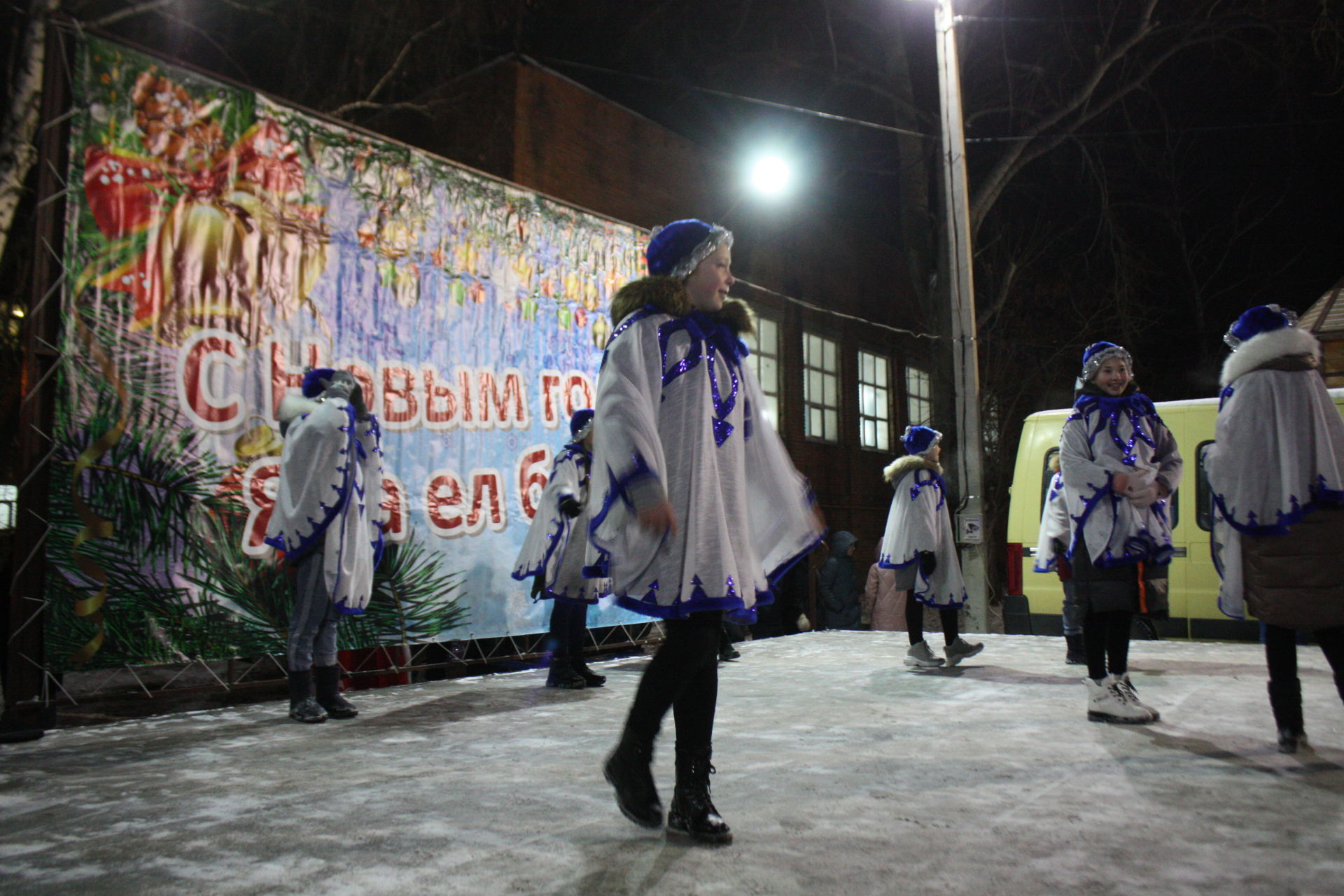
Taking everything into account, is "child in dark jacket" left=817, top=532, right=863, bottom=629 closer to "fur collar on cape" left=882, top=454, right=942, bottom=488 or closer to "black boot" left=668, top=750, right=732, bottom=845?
"fur collar on cape" left=882, top=454, right=942, bottom=488

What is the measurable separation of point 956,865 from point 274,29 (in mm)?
13005

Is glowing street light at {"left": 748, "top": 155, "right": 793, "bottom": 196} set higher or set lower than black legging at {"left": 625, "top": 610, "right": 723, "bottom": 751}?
higher

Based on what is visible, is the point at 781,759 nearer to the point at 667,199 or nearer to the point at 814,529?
the point at 814,529

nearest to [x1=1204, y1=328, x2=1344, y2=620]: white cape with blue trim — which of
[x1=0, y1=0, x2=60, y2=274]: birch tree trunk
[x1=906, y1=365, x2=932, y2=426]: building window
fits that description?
[x1=0, y1=0, x2=60, y2=274]: birch tree trunk

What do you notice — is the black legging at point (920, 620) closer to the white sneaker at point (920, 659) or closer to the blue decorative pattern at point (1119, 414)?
the white sneaker at point (920, 659)

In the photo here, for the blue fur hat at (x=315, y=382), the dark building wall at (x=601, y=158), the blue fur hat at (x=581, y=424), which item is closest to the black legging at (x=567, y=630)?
the blue fur hat at (x=581, y=424)

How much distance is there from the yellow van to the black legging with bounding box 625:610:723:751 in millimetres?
6103

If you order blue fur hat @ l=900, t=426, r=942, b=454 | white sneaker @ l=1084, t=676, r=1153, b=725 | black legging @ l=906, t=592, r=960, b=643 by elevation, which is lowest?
white sneaker @ l=1084, t=676, r=1153, b=725

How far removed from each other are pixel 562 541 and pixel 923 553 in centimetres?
259

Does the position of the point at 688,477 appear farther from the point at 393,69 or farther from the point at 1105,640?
the point at 393,69

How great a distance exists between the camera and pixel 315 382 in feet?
16.7

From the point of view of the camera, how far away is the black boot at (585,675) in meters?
5.97

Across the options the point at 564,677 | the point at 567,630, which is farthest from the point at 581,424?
the point at 564,677

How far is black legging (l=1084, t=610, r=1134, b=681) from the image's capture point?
4.33 metres
